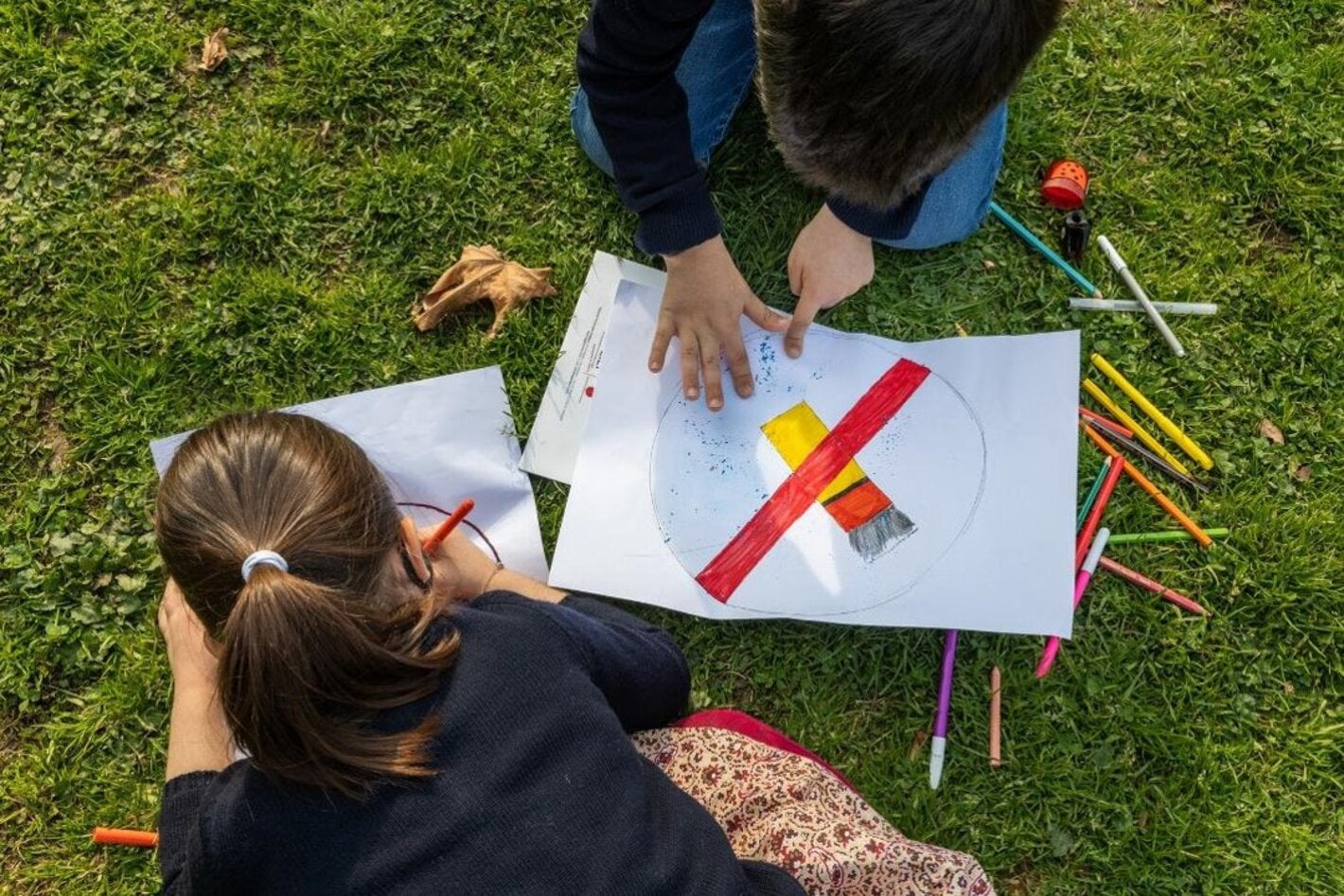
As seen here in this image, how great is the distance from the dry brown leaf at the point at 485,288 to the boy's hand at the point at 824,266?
414 millimetres

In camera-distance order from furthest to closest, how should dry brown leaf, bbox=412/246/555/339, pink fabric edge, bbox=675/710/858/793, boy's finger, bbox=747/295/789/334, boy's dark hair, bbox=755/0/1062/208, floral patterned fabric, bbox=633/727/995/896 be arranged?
1. dry brown leaf, bbox=412/246/555/339
2. boy's finger, bbox=747/295/789/334
3. pink fabric edge, bbox=675/710/858/793
4. floral patterned fabric, bbox=633/727/995/896
5. boy's dark hair, bbox=755/0/1062/208

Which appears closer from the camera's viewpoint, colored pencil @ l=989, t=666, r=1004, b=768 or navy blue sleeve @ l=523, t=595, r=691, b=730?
navy blue sleeve @ l=523, t=595, r=691, b=730

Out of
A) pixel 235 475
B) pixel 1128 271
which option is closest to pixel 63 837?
pixel 235 475

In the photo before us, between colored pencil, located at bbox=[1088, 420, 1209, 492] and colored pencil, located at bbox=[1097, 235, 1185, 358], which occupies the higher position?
colored pencil, located at bbox=[1097, 235, 1185, 358]

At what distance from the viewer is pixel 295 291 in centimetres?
169

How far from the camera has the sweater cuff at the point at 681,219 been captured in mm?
1474

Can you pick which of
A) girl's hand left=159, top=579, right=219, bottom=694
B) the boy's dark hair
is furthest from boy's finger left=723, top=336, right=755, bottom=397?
girl's hand left=159, top=579, right=219, bottom=694

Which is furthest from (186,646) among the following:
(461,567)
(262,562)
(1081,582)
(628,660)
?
(1081,582)

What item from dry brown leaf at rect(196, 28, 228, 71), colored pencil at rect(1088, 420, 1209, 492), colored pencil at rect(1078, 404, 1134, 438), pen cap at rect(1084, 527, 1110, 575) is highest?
dry brown leaf at rect(196, 28, 228, 71)

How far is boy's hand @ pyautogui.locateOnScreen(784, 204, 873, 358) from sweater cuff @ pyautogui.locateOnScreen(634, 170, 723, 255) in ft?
0.56

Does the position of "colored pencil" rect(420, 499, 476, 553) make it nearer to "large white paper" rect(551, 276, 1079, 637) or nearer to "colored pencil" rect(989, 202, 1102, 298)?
"large white paper" rect(551, 276, 1079, 637)

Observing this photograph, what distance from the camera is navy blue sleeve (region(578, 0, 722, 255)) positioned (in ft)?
4.31

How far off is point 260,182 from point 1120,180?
1462 mm

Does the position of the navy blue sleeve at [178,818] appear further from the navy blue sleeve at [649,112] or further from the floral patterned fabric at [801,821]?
the navy blue sleeve at [649,112]
